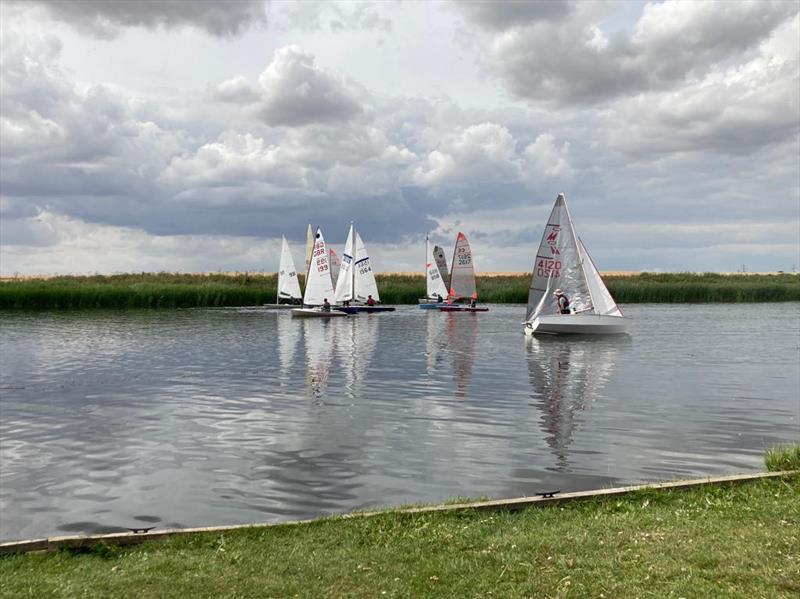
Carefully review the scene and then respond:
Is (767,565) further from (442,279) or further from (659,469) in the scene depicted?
(442,279)

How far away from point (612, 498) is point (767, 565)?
2776mm

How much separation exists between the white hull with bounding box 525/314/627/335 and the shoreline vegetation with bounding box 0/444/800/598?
3137 cm

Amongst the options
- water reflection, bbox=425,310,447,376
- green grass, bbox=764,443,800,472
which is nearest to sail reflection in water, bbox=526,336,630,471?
green grass, bbox=764,443,800,472

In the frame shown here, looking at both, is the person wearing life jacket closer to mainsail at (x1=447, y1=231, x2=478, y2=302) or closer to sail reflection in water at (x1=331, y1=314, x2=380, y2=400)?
sail reflection in water at (x1=331, y1=314, x2=380, y2=400)

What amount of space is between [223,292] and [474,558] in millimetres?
72731

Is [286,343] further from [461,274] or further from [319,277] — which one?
[461,274]

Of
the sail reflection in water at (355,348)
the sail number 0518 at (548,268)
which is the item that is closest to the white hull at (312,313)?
the sail reflection in water at (355,348)

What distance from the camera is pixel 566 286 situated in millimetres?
41156

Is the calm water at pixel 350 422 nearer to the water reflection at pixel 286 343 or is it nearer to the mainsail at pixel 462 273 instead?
Answer: the water reflection at pixel 286 343

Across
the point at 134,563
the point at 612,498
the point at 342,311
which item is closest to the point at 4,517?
the point at 134,563

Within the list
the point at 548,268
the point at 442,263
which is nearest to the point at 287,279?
the point at 442,263

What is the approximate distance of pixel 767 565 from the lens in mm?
7488

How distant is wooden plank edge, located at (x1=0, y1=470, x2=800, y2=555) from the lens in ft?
29.1

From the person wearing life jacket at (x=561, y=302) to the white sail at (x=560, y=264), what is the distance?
0.25m
